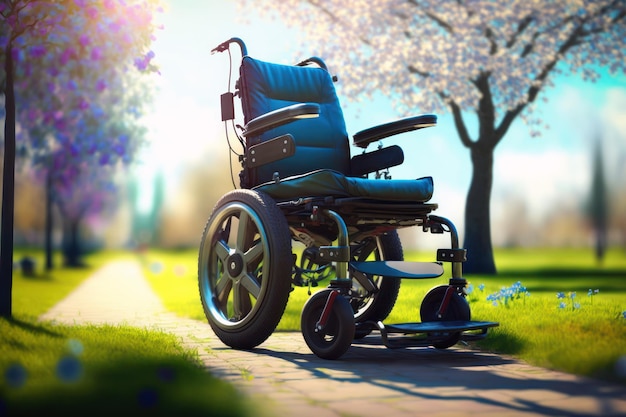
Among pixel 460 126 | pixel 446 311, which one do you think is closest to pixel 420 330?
pixel 446 311

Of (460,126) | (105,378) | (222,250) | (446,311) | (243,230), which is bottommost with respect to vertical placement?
(105,378)

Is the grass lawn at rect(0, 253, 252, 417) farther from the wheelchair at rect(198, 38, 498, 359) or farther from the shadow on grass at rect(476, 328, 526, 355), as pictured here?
the shadow on grass at rect(476, 328, 526, 355)

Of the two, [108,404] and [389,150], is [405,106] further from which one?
[108,404]

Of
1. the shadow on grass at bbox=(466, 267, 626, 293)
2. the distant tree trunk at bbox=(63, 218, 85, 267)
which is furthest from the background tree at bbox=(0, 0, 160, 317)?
the distant tree trunk at bbox=(63, 218, 85, 267)

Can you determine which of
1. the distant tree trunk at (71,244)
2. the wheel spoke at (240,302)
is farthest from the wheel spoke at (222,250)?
the distant tree trunk at (71,244)

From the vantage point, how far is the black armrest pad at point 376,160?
5018 mm

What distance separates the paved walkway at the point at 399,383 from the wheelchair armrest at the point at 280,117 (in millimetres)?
1303

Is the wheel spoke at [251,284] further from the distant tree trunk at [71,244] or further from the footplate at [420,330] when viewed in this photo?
the distant tree trunk at [71,244]

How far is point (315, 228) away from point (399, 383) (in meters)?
→ 1.63

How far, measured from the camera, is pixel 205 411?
249 centimetres

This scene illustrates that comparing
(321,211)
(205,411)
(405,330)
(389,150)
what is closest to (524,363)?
(405,330)

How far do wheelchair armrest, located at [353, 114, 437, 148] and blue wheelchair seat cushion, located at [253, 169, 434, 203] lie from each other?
454 mm

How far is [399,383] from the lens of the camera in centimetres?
327

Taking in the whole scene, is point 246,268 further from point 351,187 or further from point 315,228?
point 351,187
